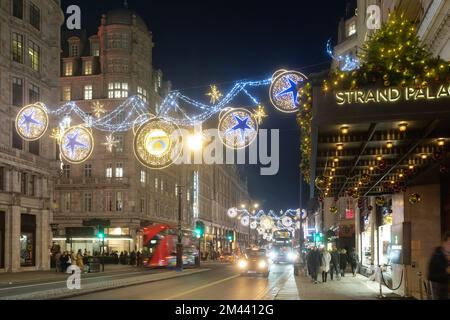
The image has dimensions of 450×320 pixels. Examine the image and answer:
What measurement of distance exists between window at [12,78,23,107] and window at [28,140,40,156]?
3216mm

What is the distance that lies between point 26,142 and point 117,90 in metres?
28.3

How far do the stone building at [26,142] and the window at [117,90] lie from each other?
68.4 feet

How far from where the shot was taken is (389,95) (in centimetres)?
1340

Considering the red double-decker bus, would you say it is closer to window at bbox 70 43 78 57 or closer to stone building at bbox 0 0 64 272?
stone building at bbox 0 0 64 272

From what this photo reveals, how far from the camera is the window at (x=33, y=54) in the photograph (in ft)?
159

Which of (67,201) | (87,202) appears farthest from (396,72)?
(67,201)

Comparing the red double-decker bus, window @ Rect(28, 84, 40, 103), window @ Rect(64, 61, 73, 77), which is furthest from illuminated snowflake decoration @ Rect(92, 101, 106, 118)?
the red double-decker bus

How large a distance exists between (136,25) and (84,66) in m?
8.34

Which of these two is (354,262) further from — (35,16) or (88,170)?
(88,170)

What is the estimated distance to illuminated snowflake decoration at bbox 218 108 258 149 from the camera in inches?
853

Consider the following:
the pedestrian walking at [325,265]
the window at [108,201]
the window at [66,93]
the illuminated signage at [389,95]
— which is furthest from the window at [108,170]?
the illuminated signage at [389,95]

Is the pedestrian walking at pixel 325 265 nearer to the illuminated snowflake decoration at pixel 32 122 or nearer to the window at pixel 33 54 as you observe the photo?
the illuminated snowflake decoration at pixel 32 122
